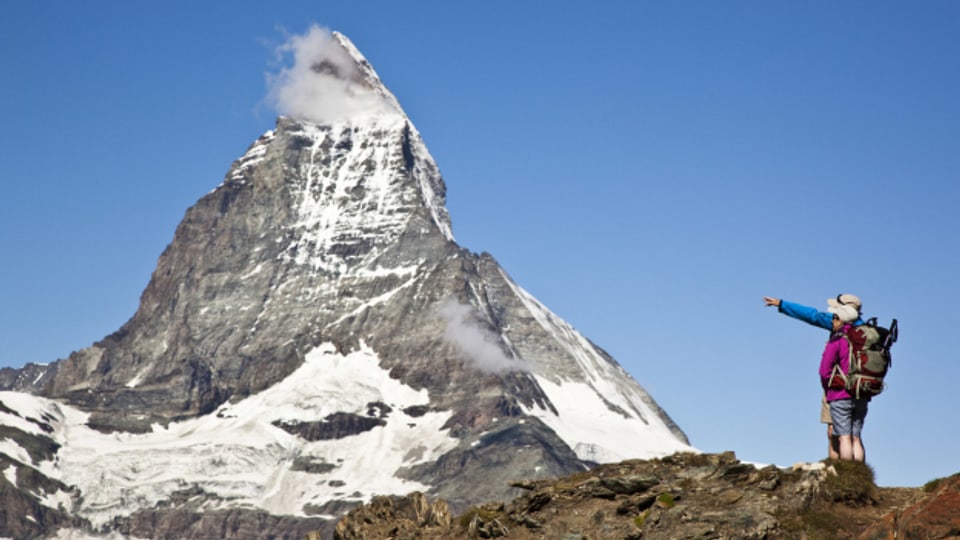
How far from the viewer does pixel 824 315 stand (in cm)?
3694

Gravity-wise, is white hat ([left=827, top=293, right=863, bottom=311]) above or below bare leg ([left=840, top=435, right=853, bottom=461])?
above

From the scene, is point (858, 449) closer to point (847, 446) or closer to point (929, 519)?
point (847, 446)

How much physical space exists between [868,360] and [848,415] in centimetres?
155

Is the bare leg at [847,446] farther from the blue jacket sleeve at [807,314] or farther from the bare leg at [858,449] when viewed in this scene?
the blue jacket sleeve at [807,314]

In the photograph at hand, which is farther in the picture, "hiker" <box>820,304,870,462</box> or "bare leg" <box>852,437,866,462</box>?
"bare leg" <box>852,437,866,462</box>

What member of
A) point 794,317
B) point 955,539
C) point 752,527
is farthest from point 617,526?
point 955,539

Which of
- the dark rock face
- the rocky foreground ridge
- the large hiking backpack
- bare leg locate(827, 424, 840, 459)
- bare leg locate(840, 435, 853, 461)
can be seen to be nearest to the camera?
the dark rock face

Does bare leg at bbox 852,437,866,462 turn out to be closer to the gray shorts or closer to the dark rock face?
the gray shorts

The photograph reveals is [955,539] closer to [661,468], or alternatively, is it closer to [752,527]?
[752,527]

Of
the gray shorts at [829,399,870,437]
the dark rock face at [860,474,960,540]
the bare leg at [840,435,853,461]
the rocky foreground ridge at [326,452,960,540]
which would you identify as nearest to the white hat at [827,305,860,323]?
the gray shorts at [829,399,870,437]

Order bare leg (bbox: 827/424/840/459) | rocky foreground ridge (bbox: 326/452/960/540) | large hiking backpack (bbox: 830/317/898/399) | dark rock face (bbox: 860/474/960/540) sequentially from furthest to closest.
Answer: bare leg (bbox: 827/424/840/459) → large hiking backpack (bbox: 830/317/898/399) → rocky foreground ridge (bbox: 326/452/960/540) → dark rock face (bbox: 860/474/960/540)

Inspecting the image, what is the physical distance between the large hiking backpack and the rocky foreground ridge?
6.63ft

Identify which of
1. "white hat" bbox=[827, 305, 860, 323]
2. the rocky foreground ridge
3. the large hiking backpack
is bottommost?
the rocky foreground ridge

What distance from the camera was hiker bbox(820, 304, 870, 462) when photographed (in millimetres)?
36000
